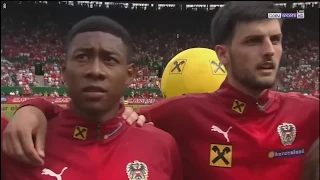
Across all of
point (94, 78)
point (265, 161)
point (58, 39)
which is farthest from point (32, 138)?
point (265, 161)

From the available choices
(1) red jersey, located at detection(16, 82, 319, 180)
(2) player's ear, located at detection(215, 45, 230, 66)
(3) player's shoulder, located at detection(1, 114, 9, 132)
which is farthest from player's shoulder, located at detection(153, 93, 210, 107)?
(3) player's shoulder, located at detection(1, 114, 9, 132)

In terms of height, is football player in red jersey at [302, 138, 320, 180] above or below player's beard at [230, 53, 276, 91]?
below

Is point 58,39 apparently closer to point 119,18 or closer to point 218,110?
point 119,18

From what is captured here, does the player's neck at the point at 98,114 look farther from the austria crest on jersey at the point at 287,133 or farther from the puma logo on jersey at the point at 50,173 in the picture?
the austria crest on jersey at the point at 287,133

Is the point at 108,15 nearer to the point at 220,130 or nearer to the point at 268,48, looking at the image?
the point at 268,48

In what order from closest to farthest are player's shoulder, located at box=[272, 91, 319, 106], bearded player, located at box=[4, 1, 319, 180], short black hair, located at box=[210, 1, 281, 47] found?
short black hair, located at box=[210, 1, 281, 47]
bearded player, located at box=[4, 1, 319, 180]
player's shoulder, located at box=[272, 91, 319, 106]

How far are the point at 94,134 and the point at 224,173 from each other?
70 centimetres

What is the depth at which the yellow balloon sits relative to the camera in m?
3.08

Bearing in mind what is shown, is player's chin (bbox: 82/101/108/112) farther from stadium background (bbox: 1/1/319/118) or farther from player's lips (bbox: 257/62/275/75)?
player's lips (bbox: 257/62/275/75)

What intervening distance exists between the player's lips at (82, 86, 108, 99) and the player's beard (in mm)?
719

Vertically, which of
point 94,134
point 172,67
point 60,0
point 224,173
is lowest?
point 224,173

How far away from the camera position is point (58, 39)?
240 centimetres

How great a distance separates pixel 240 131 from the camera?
8.09 ft

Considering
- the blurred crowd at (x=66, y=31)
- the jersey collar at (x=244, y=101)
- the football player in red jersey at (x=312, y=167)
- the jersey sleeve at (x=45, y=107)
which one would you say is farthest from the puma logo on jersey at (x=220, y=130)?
the football player in red jersey at (x=312, y=167)
